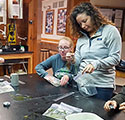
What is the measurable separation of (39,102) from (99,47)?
2.35 feet

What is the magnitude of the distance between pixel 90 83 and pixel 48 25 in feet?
19.6

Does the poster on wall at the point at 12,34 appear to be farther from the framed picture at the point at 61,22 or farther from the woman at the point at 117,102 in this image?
the framed picture at the point at 61,22

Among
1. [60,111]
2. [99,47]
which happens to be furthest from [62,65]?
[60,111]

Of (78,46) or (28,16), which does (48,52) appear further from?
(78,46)

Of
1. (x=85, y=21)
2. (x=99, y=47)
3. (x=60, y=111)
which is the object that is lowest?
(x=60, y=111)

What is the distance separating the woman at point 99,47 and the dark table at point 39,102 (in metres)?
0.21

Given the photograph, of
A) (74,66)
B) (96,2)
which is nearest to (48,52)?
(96,2)

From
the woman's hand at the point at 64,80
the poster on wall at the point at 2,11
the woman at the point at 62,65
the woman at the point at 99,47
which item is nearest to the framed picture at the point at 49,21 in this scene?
the poster on wall at the point at 2,11

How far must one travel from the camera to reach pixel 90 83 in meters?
1.56

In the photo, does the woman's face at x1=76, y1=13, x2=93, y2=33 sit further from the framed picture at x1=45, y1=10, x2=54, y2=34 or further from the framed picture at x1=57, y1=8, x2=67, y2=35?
the framed picture at x1=45, y1=10, x2=54, y2=34

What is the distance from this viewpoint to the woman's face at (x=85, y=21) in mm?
Answer: 1606

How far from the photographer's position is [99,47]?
1544 millimetres

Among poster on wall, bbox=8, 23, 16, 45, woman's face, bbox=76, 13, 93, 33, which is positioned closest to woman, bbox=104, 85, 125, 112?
woman's face, bbox=76, 13, 93, 33

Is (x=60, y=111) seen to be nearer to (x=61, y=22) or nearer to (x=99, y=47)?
(x=99, y=47)
